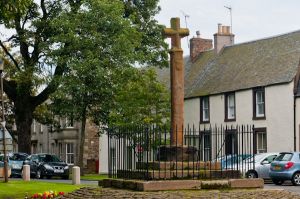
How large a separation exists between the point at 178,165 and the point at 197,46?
42307 millimetres

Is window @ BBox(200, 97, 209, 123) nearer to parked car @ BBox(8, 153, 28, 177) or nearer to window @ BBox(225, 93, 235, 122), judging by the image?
window @ BBox(225, 93, 235, 122)

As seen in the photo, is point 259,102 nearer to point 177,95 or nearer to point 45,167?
point 45,167

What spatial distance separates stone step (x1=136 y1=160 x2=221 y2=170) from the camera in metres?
17.2

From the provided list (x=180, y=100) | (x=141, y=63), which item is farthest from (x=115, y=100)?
(x=180, y=100)

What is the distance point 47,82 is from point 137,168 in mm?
28750

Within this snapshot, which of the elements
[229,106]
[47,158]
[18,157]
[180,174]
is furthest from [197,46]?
[180,174]

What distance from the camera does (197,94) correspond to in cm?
5181

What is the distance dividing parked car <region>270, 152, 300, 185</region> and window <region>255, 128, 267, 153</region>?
10491 millimetres

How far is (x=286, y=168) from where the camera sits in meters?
33.1

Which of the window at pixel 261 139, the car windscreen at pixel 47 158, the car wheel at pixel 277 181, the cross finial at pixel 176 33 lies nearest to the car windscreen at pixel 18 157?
the car windscreen at pixel 47 158

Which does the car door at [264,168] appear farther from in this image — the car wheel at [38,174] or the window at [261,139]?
the car wheel at [38,174]

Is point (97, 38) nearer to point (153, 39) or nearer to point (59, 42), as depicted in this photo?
point (59, 42)

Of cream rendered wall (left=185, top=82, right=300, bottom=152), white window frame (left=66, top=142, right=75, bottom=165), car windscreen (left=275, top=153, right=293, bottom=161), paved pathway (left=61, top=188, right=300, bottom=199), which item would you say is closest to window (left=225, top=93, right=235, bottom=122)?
cream rendered wall (left=185, top=82, right=300, bottom=152)

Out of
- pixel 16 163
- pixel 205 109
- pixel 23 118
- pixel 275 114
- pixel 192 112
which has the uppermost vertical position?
pixel 205 109
